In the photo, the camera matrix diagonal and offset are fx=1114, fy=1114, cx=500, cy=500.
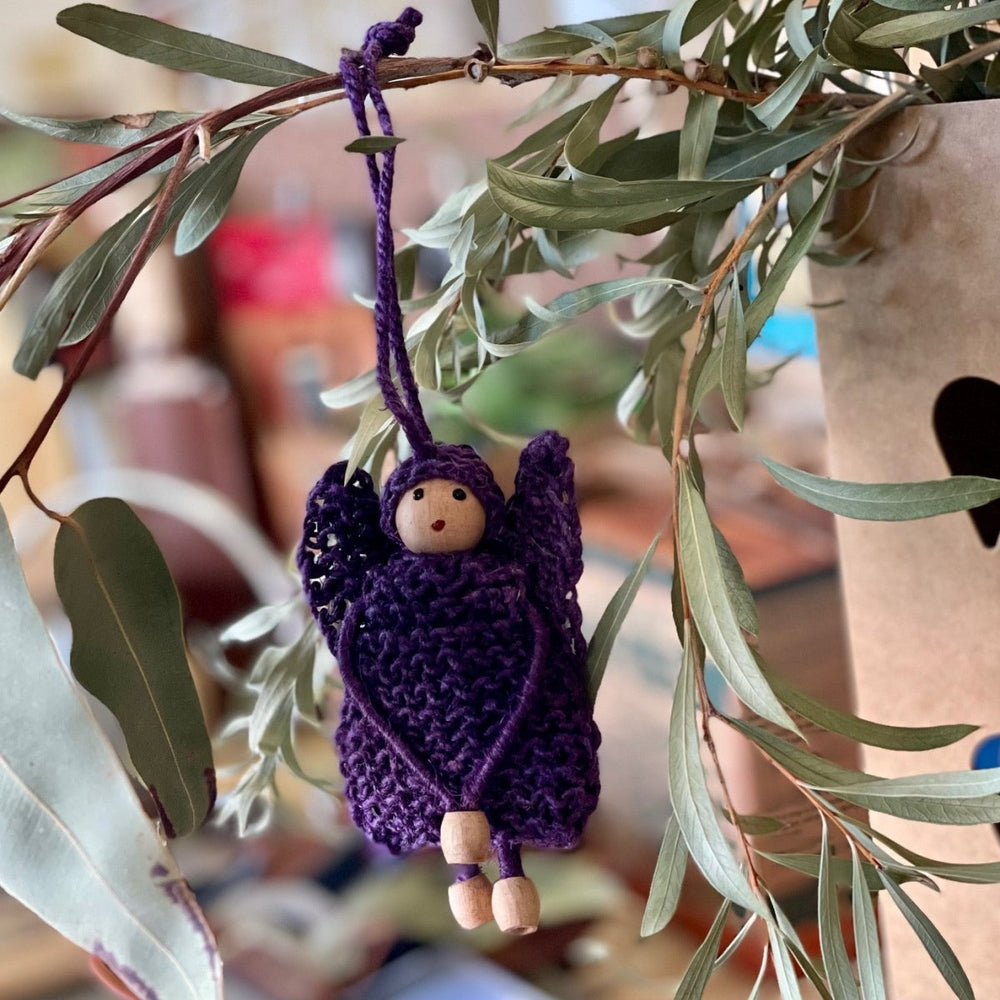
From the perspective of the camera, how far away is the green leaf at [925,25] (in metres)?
0.35

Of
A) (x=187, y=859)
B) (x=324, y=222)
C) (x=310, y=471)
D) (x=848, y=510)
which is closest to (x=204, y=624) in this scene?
(x=310, y=471)

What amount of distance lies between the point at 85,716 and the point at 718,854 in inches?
7.1

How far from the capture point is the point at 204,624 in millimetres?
1592

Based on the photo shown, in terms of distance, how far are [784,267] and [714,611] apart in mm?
119

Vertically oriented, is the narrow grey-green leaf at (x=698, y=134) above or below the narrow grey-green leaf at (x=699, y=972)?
above

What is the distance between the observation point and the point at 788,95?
37 cm

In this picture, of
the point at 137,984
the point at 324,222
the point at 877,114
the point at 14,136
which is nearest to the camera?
the point at 137,984

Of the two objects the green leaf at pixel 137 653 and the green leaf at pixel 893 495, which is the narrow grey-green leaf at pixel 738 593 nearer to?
the green leaf at pixel 893 495

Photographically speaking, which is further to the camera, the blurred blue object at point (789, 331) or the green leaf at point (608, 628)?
the blurred blue object at point (789, 331)

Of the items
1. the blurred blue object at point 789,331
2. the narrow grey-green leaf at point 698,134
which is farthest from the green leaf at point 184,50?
the blurred blue object at point 789,331

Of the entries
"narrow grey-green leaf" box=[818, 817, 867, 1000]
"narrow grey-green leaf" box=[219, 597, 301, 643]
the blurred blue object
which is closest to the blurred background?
the blurred blue object

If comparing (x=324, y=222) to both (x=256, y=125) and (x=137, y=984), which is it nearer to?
(x=256, y=125)

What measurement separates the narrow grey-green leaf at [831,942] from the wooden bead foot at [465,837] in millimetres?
102

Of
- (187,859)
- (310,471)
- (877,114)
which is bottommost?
(187,859)
